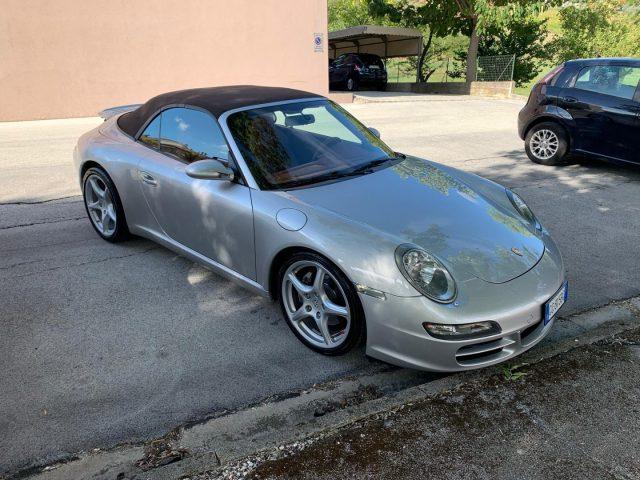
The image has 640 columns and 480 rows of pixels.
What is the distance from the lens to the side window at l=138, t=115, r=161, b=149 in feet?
13.3

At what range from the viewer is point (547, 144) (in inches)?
301

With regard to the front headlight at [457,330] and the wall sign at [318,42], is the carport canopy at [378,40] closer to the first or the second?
the wall sign at [318,42]

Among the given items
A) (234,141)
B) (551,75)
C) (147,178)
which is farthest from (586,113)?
(147,178)

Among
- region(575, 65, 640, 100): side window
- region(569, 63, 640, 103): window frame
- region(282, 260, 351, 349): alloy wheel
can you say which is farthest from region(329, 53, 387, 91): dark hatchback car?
region(282, 260, 351, 349): alloy wheel

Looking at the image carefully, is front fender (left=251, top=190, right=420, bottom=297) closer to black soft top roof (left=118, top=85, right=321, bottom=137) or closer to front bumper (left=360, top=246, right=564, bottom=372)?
front bumper (left=360, top=246, right=564, bottom=372)

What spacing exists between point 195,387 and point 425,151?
718 centimetres

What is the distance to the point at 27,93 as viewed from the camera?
13414mm

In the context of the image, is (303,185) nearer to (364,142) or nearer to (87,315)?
(364,142)

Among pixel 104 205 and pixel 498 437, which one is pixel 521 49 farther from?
pixel 498 437

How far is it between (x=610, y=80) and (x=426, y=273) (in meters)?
5.93

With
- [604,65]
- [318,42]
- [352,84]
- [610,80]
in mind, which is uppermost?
[318,42]

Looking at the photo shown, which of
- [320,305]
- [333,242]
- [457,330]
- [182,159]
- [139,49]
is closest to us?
[457,330]

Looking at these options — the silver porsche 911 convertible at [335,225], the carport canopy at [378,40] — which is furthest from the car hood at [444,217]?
the carport canopy at [378,40]

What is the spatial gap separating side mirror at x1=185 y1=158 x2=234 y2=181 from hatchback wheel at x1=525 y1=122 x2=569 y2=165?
19.5 ft
